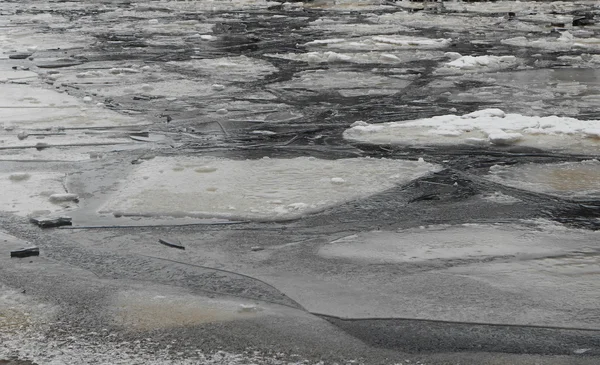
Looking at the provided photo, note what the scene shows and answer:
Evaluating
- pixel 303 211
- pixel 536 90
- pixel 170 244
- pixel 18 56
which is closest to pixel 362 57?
pixel 536 90

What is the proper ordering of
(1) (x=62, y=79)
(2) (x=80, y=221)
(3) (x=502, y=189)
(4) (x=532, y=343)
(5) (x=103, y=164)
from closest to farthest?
(4) (x=532, y=343) < (2) (x=80, y=221) < (3) (x=502, y=189) < (5) (x=103, y=164) < (1) (x=62, y=79)

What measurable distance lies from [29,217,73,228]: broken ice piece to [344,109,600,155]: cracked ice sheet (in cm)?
312

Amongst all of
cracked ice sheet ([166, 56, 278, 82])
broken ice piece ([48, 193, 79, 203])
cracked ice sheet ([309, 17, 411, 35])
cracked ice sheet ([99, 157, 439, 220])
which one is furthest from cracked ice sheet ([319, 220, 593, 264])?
cracked ice sheet ([309, 17, 411, 35])

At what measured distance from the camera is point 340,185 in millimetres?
6520

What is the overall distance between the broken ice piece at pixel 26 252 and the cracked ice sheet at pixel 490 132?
3578 mm

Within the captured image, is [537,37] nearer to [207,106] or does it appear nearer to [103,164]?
[207,106]

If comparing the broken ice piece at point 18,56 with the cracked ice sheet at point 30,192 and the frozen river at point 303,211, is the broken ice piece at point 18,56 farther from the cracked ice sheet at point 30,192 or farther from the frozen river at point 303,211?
the cracked ice sheet at point 30,192

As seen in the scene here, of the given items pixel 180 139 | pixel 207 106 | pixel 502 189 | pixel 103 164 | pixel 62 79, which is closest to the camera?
pixel 502 189

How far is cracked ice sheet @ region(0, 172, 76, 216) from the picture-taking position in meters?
5.93

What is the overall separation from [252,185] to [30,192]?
1538 millimetres

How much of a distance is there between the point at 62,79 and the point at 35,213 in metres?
6.18

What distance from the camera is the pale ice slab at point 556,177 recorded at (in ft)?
20.9

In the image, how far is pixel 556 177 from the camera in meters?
6.70

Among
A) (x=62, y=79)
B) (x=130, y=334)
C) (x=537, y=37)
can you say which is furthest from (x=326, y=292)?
(x=537, y=37)
